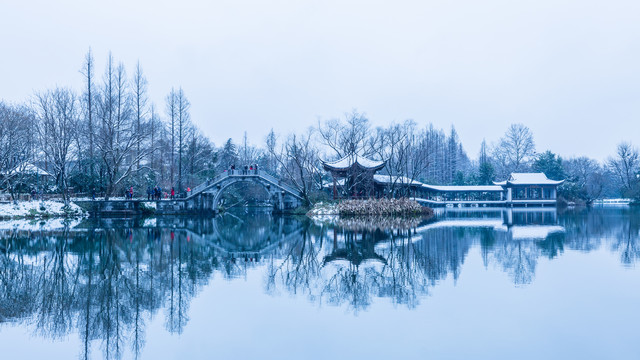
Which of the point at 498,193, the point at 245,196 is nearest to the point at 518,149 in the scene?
the point at 498,193

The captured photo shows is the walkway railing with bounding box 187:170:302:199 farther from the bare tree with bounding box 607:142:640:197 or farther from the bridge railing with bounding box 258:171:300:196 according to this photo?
the bare tree with bounding box 607:142:640:197

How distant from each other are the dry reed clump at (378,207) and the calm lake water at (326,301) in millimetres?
16959

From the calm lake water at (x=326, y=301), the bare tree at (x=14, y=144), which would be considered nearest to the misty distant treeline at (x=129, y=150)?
the bare tree at (x=14, y=144)

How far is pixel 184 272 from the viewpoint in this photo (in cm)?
1166

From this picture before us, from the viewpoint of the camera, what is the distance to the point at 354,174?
124 ft

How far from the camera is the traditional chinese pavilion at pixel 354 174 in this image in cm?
3781

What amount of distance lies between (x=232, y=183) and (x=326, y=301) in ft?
95.8

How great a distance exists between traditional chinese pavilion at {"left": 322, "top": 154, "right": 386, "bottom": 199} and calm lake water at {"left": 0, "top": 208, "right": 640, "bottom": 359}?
21.8 metres

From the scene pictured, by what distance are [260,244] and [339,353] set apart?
1192cm

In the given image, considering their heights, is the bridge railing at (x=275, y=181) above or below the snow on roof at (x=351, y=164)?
below

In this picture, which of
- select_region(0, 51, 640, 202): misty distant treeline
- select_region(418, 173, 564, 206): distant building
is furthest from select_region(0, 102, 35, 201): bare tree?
select_region(418, 173, 564, 206): distant building

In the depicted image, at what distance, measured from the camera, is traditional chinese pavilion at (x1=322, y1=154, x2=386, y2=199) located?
3781 cm

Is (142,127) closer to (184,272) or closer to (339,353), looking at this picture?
(184,272)

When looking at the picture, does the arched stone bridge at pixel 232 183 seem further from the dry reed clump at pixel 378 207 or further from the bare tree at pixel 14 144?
the bare tree at pixel 14 144
